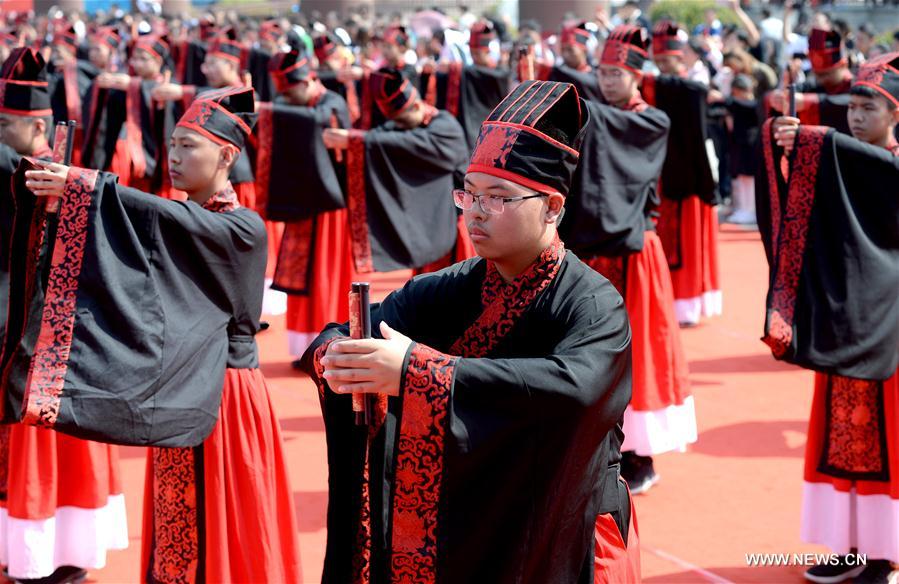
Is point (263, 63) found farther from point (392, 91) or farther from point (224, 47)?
point (392, 91)

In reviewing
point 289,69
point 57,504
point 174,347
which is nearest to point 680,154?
point 289,69

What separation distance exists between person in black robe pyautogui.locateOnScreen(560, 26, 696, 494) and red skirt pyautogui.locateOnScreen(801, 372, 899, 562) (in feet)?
3.37

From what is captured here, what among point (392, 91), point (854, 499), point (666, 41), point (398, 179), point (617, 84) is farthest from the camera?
point (666, 41)

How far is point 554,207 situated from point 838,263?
2124mm

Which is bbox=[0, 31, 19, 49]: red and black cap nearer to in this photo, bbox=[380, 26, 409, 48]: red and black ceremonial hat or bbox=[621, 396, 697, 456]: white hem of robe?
bbox=[380, 26, 409, 48]: red and black ceremonial hat

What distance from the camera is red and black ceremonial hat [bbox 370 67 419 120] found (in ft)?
21.3

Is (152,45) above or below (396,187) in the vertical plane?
above

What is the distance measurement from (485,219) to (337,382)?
47cm

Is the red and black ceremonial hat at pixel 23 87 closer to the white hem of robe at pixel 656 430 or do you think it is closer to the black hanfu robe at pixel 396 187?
the black hanfu robe at pixel 396 187

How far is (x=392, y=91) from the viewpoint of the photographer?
6555mm

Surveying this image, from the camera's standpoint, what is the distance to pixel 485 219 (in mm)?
2373

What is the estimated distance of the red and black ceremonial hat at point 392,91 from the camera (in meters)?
6.48

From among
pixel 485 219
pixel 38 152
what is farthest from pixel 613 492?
pixel 38 152

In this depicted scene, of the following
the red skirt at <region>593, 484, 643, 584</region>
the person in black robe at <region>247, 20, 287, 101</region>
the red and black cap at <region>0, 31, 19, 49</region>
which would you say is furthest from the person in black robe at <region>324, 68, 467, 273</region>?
the red and black cap at <region>0, 31, 19, 49</region>
